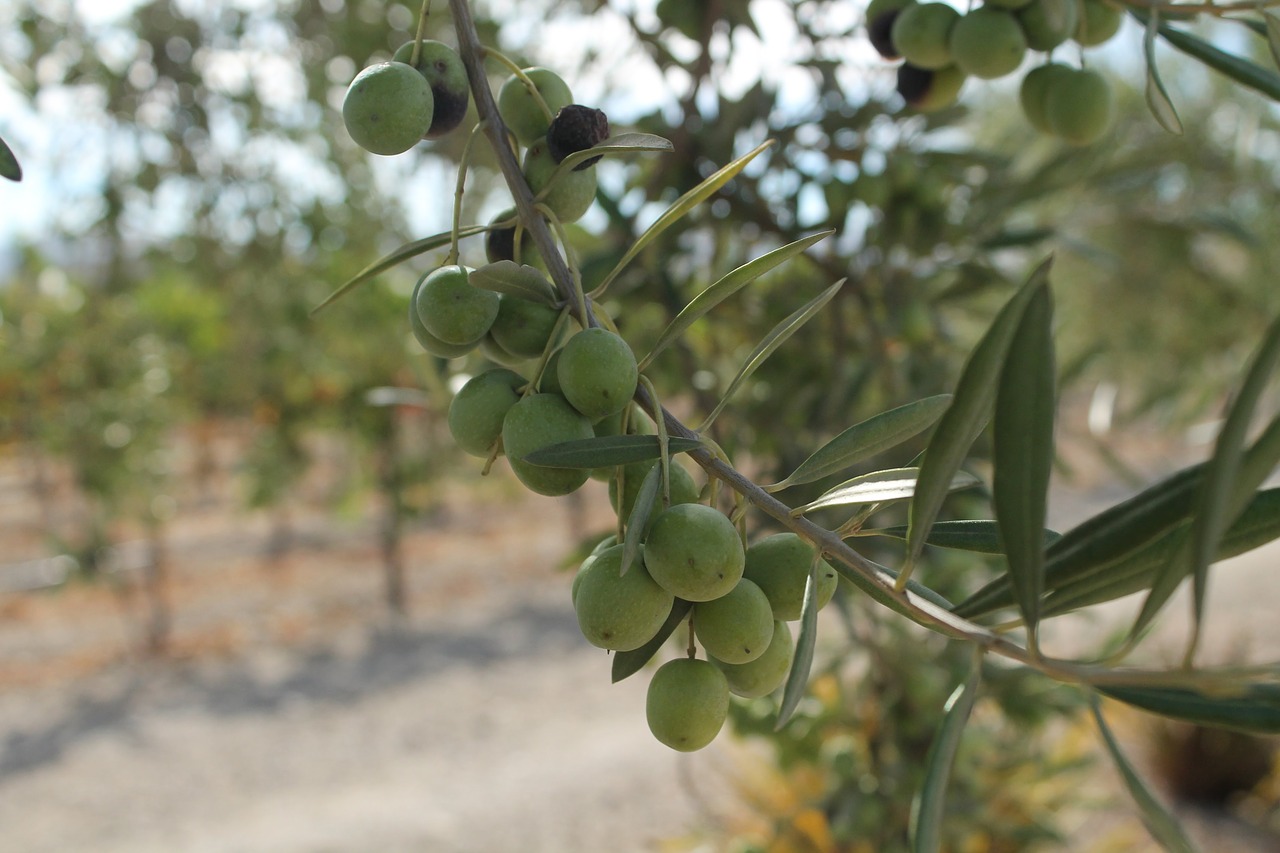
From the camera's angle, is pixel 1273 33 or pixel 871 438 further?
pixel 1273 33

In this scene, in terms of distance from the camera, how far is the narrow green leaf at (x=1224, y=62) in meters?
0.69

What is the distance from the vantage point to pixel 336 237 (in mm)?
4102

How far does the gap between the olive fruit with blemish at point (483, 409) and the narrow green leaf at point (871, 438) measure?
0.16 meters

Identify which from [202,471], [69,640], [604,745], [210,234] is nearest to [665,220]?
[210,234]

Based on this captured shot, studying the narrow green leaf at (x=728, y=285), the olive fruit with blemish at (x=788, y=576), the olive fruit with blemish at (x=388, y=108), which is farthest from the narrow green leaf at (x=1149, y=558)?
the olive fruit with blemish at (x=388, y=108)

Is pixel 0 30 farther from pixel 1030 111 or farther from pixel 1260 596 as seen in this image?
pixel 1260 596

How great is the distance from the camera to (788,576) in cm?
55

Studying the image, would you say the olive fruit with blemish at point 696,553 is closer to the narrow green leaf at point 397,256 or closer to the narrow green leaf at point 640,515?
the narrow green leaf at point 640,515

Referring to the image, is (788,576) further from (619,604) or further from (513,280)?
(513,280)

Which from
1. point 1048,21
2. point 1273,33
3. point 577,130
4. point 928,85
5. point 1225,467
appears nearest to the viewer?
point 1225,467

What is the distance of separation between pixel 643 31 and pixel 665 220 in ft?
2.74

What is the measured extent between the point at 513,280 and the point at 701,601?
199mm

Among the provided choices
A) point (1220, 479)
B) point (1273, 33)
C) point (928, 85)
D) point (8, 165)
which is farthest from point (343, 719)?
point (1220, 479)

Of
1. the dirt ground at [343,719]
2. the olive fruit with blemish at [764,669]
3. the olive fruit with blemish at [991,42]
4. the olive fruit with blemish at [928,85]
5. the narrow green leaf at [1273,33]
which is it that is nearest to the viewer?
the olive fruit with blemish at [764,669]
